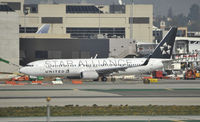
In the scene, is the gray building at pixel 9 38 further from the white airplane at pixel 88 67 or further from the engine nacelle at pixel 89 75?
the engine nacelle at pixel 89 75

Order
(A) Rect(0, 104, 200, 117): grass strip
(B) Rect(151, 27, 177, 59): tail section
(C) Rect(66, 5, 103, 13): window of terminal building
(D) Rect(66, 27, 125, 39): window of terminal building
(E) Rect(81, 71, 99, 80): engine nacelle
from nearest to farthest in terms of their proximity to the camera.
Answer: (A) Rect(0, 104, 200, 117): grass strip, (E) Rect(81, 71, 99, 80): engine nacelle, (B) Rect(151, 27, 177, 59): tail section, (D) Rect(66, 27, 125, 39): window of terminal building, (C) Rect(66, 5, 103, 13): window of terminal building

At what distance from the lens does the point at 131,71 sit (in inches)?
3413

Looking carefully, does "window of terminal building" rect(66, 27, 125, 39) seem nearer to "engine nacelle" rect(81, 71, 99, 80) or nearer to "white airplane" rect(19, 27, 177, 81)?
"white airplane" rect(19, 27, 177, 81)

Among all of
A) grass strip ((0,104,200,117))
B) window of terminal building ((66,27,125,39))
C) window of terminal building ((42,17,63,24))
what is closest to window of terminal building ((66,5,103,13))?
window of terminal building ((42,17,63,24))

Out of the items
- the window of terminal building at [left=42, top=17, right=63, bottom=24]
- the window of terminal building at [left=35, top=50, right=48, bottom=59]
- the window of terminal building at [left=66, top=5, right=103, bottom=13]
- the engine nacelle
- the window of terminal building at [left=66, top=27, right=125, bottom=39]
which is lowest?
the engine nacelle

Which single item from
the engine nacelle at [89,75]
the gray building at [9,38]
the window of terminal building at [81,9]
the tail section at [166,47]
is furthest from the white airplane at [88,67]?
the window of terminal building at [81,9]

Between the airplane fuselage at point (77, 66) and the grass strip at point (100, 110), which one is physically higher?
the airplane fuselage at point (77, 66)

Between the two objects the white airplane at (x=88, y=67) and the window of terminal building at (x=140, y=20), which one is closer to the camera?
the white airplane at (x=88, y=67)

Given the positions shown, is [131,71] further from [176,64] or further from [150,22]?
[150,22]

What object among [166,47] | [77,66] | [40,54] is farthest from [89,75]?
[40,54]

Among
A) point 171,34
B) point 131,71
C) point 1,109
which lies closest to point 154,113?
A: point 1,109

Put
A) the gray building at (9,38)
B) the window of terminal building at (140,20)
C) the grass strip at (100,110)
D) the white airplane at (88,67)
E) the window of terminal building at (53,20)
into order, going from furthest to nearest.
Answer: the window of terminal building at (140,20)
the window of terminal building at (53,20)
the gray building at (9,38)
the white airplane at (88,67)
the grass strip at (100,110)

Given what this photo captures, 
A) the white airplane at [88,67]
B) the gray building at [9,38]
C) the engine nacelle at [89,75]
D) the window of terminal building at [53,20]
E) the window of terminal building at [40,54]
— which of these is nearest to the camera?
the engine nacelle at [89,75]

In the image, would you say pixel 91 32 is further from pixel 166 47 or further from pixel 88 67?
pixel 88 67
